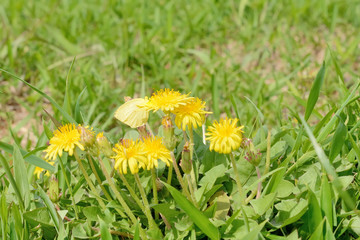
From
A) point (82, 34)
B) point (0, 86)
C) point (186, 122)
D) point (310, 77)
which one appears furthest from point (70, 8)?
point (186, 122)

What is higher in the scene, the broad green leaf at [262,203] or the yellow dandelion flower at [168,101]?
the yellow dandelion flower at [168,101]

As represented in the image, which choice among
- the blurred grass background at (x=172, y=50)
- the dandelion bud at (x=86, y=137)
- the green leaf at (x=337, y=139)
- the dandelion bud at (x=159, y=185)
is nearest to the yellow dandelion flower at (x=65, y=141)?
the dandelion bud at (x=86, y=137)

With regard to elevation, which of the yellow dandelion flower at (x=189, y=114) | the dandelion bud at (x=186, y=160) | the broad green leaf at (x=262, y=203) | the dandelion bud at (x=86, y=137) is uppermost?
the yellow dandelion flower at (x=189, y=114)

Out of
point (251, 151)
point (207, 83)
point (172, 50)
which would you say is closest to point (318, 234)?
point (251, 151)

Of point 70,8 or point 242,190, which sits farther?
point 70,8

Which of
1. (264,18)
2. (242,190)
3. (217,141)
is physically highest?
(264,18)

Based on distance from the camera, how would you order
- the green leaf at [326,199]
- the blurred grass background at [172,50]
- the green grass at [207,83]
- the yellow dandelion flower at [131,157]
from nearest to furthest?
the yellow dandelion flower at [131,157], the green leaf at [326,199], the green grass at [207,83], the blurred grass background at [172,50]

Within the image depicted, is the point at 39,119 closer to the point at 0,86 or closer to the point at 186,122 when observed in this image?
the point at 0,86

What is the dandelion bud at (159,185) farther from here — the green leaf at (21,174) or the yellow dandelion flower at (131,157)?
the green leaf at (21,174)
